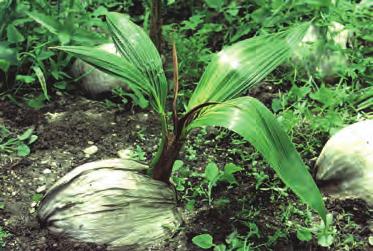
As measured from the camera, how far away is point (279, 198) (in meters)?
2.12

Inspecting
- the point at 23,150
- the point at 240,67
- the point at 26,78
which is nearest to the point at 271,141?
the point at 240,67

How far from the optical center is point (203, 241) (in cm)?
189

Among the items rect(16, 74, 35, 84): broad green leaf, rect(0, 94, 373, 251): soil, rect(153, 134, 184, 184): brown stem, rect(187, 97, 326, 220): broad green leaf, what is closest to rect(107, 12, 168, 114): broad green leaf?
rect(153, 134, 184, 184): brown stem

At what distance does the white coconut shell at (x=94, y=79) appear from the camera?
8.29 ft

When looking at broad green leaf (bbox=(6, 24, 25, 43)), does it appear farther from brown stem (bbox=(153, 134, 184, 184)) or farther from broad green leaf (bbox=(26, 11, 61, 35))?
brown stem (bbox=(153, 134, 184, 184))

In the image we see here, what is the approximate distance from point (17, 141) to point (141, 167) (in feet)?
1.84

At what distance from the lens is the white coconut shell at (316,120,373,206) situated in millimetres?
2043

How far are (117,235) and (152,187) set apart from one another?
0.63 ft

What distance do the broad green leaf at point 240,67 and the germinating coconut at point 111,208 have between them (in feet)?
1.02

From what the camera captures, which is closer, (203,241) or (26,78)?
(203,241)

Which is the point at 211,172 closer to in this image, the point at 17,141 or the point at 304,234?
the point at 304,234

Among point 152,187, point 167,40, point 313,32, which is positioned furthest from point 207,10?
point 152,187

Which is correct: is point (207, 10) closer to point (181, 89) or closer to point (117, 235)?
point (181, 89)

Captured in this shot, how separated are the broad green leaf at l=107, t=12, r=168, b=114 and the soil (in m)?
0.39
